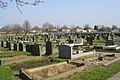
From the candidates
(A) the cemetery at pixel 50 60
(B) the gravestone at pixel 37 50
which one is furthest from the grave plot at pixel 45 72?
(B) the gravestone at pixel 37 50

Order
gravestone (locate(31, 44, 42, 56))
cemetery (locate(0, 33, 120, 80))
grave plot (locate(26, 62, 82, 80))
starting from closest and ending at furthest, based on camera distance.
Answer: grave plot (locate(26, 62, 82, 80)) → cemetery (locate(0, 33, 120, 80)) → gravestone (locate(31, 44, 42, 56))

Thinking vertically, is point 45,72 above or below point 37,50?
below

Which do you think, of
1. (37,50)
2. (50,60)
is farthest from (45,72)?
(37,50)

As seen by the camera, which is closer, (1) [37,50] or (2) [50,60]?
(2) [50,60]

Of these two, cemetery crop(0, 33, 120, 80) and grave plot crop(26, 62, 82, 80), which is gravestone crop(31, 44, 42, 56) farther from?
grave plot crop(26, 62, 82, 80)

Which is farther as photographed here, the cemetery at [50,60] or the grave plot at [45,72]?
the cemetery at [50,60]

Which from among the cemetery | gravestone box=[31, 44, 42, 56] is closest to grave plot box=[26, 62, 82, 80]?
the cemetery

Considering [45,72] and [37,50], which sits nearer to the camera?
[45,72]

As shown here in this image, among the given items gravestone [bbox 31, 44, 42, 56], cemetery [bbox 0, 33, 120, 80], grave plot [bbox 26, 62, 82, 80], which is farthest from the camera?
gravestone [bbox 31, 44, 42, 56]

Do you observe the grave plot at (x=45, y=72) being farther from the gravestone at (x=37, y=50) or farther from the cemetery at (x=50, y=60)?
the gravestone at (x=37, y=50)

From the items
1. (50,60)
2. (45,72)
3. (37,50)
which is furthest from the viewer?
(37,50)

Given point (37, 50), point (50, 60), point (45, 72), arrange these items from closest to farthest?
point (45, 72) < point (50, 60) < point (37, 50)

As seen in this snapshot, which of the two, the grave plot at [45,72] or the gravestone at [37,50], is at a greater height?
the gravestone at [37,50]

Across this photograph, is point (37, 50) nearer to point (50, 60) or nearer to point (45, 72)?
point (50, 60)
